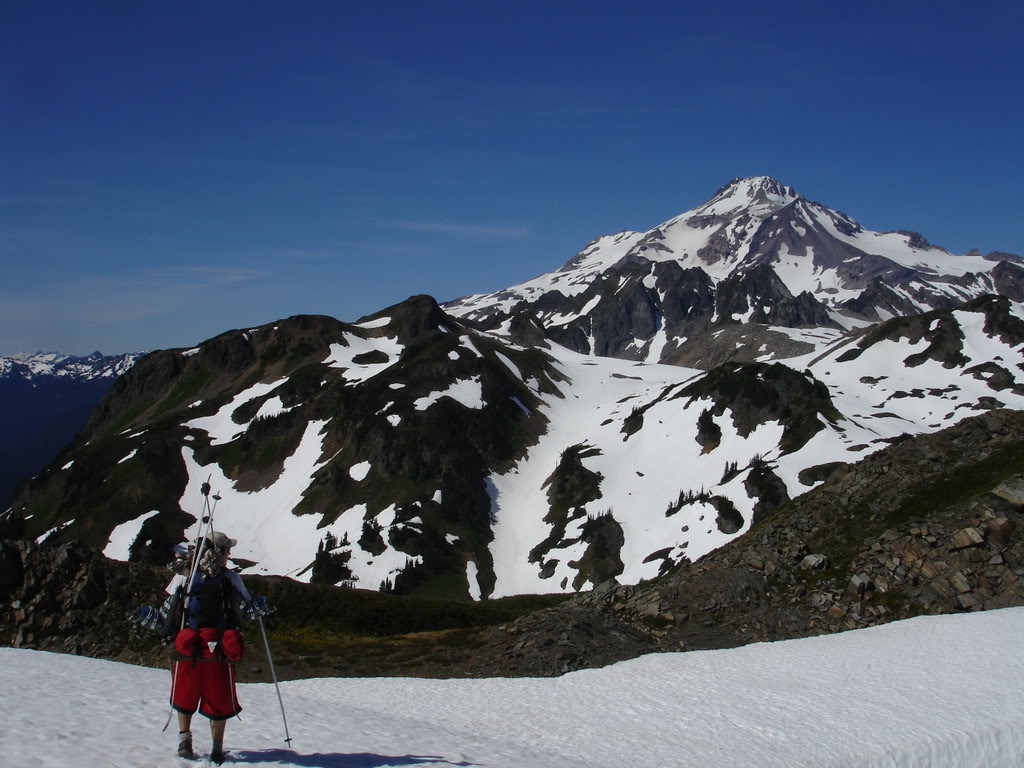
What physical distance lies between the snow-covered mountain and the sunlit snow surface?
228 ft

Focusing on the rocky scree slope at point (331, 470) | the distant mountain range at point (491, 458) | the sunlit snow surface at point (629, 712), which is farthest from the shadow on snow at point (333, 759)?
the rocky scree slope at point (331, 470)

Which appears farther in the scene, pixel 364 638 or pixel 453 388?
pixel 453 388

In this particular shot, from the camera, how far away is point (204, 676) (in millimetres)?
13500

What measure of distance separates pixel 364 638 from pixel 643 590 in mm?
16517

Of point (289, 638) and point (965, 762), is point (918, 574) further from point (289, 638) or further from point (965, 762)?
point (289, 638)

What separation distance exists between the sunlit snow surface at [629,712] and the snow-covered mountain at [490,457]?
69.6 meters

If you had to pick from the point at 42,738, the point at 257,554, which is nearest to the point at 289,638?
the point at 42,738

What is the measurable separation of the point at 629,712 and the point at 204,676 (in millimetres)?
13900

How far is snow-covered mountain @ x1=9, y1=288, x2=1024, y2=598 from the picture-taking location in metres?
113

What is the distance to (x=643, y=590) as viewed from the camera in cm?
3850

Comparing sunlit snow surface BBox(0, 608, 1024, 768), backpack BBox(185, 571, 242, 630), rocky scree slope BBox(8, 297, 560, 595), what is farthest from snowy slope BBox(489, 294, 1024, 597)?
backpack BBox(185, 571, 242, 630)

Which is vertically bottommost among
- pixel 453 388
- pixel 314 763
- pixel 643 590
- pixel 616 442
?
pixel 314 763

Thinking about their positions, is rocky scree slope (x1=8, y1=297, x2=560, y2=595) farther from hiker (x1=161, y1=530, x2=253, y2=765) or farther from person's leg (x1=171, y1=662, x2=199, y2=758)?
person's leg (x1=171, y1=662, x2=199, y2=758)

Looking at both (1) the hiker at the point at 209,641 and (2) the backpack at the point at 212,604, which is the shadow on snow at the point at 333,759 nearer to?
(1) the hiker at the point at 209,641
